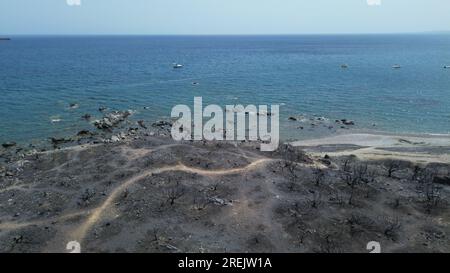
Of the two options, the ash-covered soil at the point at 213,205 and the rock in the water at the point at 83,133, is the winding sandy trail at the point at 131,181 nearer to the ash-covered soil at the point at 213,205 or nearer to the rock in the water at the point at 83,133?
the ash-covered soil at the point at 213,205

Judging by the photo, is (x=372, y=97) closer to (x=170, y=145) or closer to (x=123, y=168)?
(x=170, y=145)

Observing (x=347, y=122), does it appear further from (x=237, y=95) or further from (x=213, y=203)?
(x=213, y=203)

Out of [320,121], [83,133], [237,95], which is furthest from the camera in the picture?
[237,95]

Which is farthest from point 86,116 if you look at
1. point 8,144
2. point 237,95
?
point 237,95

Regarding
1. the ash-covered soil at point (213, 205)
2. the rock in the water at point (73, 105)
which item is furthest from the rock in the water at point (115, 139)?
the rock in the water at point (73, 105)

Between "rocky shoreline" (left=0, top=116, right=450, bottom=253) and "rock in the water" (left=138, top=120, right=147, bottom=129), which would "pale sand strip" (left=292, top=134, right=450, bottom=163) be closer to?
"rocky shoreline" (left=0, top=116, right=450, bottom=253)
